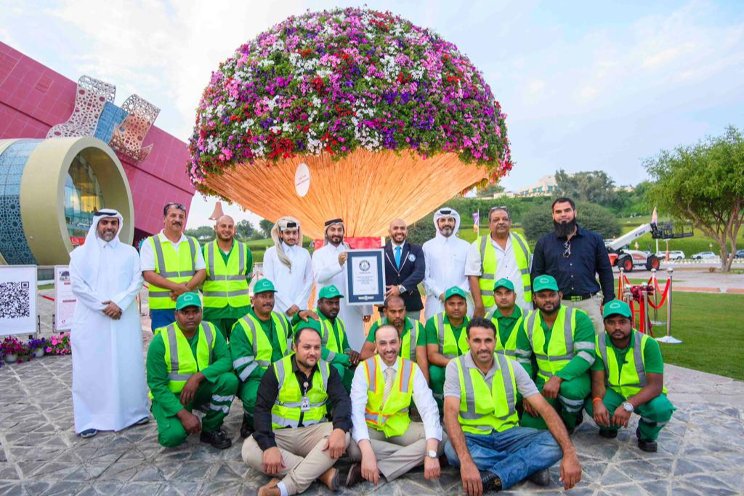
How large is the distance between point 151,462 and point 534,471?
2975mm

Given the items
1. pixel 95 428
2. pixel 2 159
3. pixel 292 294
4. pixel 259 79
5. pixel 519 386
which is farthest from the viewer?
pixel 2 159

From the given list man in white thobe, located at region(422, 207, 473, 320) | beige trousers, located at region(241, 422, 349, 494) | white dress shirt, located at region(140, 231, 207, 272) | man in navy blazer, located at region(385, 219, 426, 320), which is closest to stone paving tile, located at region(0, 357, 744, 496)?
beige trousers, located at region(241, 422, 349, 494)

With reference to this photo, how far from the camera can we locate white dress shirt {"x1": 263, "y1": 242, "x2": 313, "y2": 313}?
18.0 feet

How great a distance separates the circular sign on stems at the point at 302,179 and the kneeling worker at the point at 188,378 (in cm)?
319

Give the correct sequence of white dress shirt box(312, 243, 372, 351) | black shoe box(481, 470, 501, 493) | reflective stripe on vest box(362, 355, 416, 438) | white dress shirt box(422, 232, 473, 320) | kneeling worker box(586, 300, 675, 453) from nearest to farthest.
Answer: black shoe box(481, 470, 501, 493)
reflective stripe on vest box(362, 355, 416, 438)
kneeling worker box(586, 300, 675, 453)
white dress shirt box(422, 232, 473, 320)
white dress shirt box(312, 243, 372, 351)

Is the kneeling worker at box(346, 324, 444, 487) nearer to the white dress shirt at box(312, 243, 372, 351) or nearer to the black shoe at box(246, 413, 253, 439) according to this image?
the black shoe at box(246, 413, 253, 439)

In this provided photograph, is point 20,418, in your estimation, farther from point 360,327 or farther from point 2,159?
point 2,159

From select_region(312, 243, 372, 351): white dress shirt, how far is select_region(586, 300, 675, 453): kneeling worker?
2.73 metres

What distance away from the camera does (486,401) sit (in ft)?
12.0

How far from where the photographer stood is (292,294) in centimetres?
557

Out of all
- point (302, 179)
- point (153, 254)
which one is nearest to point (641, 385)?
point (153, 254)

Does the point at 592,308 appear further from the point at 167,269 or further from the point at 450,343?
the point at 167,269

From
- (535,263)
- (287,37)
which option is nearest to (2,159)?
(287,37)

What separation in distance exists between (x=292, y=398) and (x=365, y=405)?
57cm
